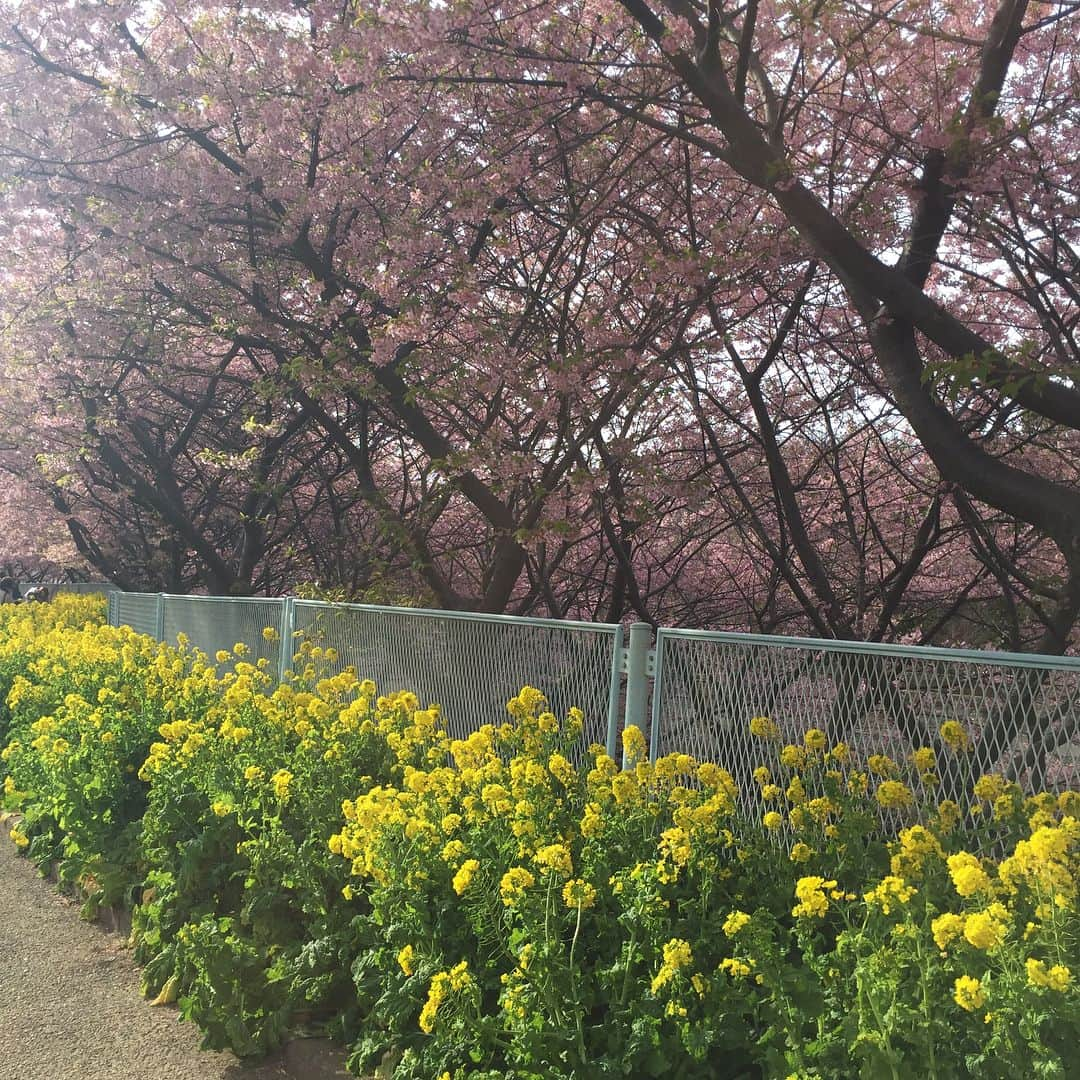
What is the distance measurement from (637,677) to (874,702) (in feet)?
3.31

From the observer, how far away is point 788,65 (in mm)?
6055

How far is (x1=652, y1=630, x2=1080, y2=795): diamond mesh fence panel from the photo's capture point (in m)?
2.55

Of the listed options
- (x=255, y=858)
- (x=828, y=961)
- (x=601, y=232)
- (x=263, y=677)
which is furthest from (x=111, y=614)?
(x=828, y=961)

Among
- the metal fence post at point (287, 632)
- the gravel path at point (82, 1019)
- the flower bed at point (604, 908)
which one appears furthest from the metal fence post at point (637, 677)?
the metal fence post at point (287, 632)

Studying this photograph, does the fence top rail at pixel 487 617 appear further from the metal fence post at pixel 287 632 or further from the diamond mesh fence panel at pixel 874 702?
the diamond mesh fence panel at pixel 874 702

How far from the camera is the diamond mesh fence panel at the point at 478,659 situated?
13.1 ft

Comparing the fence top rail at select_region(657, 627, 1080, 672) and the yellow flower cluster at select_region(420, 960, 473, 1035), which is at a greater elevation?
the fence top rail at select_region(657, 627, 1080, 672)

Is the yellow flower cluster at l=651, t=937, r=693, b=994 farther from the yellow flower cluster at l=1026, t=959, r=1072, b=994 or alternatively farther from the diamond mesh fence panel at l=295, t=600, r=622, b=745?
the diamond mesh fence panel at l=295, t=600, r=622, b=745

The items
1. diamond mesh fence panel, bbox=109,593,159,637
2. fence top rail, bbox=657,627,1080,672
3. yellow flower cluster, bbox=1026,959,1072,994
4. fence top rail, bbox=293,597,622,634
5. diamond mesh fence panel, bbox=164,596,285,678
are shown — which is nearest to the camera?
yellow flower cluster, bbox=1026,959,1072,994

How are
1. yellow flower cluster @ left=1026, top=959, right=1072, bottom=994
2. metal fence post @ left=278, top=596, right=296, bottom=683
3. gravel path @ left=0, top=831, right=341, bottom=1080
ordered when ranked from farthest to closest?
1. metal fence post @ left=278, top=596, right=296, bottom=683
2. gravel path @ left=0, top=831, right=341, bottom=1080
3. yellow flower cluster @ left=1026, top=959, right=1072, bottom=994

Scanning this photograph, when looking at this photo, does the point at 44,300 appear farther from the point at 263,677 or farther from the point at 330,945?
the point at 330,945

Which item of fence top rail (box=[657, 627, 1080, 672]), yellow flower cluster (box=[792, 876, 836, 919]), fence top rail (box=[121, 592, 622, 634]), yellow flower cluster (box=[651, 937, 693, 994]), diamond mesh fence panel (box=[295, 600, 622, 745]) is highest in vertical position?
fence top rail (box=[657, 627, 1080, 672])

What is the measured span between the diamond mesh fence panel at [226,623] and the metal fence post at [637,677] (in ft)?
12.7

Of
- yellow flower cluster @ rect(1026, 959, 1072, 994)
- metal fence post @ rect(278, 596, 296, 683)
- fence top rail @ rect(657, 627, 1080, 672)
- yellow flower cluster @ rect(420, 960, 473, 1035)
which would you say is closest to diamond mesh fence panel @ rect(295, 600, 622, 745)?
fence top rail @ rect(657, 627, 1080, 672)
